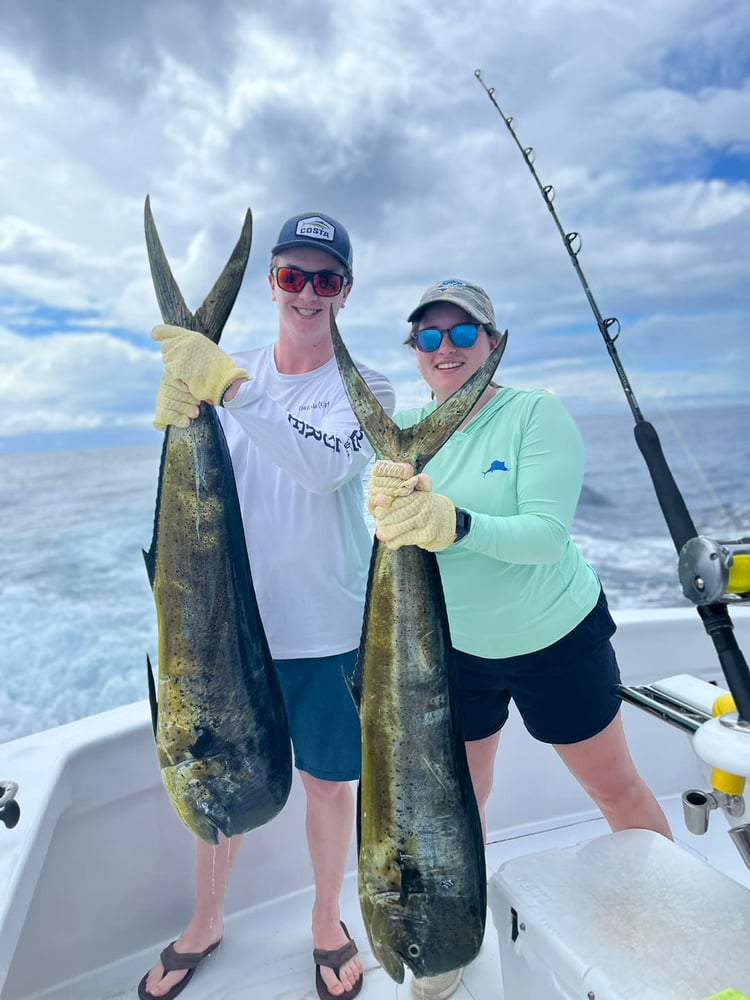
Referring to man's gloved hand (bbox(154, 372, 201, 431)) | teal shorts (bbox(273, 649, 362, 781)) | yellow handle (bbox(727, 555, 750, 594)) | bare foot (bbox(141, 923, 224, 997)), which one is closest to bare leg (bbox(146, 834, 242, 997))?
bare foot (bbox(141, 923, 224, 997))

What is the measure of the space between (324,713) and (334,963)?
732 millimetres

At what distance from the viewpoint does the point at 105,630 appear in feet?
24.5

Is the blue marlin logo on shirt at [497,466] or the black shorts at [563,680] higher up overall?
the blue marlin logo on shirt at [497,466]

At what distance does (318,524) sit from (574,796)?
5.88ft

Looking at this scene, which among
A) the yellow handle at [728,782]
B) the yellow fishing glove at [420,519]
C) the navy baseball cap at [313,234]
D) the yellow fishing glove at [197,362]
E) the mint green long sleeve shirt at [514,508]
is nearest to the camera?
the yellow handle at [728,782]

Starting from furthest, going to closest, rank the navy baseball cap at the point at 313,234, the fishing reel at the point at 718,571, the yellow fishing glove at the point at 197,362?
1. the navy baseball cap at the point at 313,234
2. the yellow fishing glove at the point at 197,362
3. the fishing reel at the point at 718,571

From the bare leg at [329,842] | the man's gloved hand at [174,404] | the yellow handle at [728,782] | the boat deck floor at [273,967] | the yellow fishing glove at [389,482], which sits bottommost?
the boat deck floor at [273,967]

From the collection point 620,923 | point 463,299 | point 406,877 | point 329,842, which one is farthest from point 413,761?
point 463,299

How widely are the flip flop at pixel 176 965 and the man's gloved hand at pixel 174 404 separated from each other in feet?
4.85

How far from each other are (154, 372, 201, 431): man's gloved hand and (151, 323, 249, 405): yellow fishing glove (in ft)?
0.09

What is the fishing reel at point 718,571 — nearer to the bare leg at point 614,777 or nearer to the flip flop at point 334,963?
the bare leg at point 614,777

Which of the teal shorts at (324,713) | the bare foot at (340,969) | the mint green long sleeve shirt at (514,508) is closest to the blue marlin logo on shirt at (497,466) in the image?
the mint green long sleeve shirt at (514,508)

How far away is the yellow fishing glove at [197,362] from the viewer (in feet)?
4.44

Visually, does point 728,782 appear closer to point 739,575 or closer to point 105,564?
point 739,575
